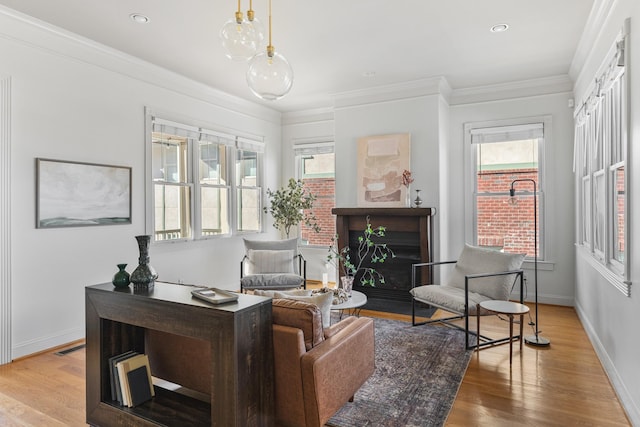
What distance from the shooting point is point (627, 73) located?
2.50 meters

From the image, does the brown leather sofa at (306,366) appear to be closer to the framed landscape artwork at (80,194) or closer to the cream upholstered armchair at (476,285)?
the cream upholstered armchair at (476,285)

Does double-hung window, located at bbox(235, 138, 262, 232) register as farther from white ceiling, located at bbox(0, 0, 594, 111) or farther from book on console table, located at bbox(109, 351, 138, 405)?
book on console table, located at bbox(109, 351, 138, 405)

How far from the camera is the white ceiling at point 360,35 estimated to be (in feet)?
10.6

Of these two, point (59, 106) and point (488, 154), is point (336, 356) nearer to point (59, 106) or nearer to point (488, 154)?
point (59, 106)

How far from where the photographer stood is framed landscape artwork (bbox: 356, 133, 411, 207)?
530 centimetres

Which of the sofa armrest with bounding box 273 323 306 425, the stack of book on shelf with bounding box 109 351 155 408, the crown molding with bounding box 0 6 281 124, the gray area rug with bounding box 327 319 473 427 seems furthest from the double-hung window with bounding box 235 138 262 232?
the sofa armrest with bounding box 273 323 306 425

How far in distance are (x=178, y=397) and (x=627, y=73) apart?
3.46 metres

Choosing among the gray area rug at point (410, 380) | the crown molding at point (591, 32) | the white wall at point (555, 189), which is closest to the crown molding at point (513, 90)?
the white wall at point (555, 189)

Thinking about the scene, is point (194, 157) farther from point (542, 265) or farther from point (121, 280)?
point (542, 265)

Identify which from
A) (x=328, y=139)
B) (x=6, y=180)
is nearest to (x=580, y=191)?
(x=328, y=139)

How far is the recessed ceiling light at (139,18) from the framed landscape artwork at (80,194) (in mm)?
1450

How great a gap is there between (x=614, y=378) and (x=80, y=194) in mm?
4753

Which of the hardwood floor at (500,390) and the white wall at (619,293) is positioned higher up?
the white wall at (619,293)

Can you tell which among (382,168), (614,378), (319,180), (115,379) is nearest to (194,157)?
(319,180)
